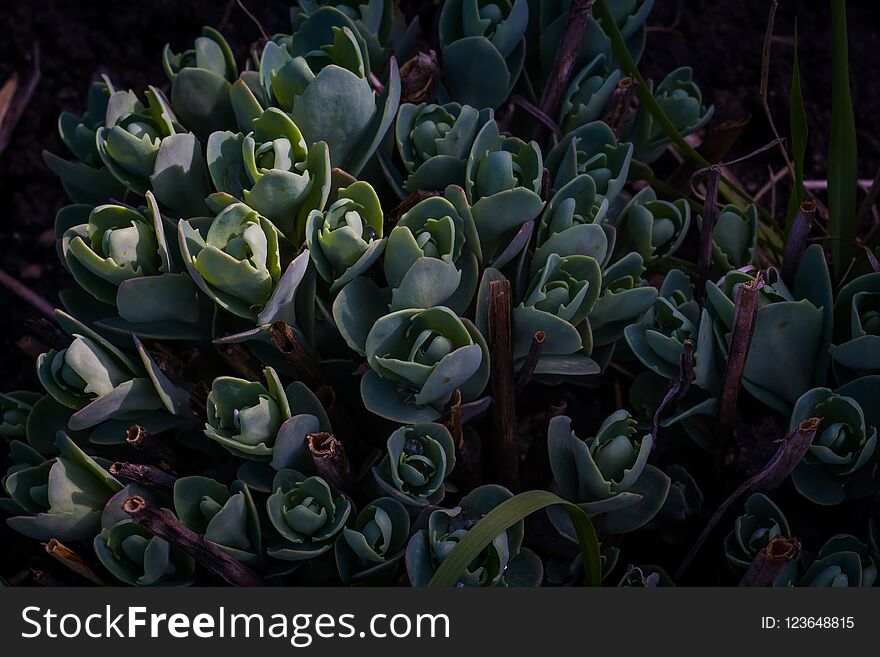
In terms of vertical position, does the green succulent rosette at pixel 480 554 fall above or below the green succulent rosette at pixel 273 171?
below

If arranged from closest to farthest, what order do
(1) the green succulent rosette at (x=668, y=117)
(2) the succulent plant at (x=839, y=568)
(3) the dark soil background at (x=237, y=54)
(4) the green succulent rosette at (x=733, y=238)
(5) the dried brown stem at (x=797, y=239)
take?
(2) the succulent plant at (x=839, y=568) < (5) the dried brown stem at (x=797, y=239) < (4) the green succulent rosette at (x=733, y=238) < (1) the green succulent rosette at (x=668, y=117) < (3) the dark soil background at (x=237, y=54)

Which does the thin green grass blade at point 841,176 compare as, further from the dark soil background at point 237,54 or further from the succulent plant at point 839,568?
the dark soil background at point 237,54

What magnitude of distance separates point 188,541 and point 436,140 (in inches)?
21.7

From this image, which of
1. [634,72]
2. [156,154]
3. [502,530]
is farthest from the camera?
[634,72]

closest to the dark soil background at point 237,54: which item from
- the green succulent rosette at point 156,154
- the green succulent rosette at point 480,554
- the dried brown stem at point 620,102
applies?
the dried brown stem at point 620,102

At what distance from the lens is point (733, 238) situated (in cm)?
121

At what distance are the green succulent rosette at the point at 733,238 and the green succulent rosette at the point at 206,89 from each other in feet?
2.19

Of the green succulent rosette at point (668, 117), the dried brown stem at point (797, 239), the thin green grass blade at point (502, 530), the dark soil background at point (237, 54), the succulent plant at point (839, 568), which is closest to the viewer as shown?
the thin green grass blade at point (502, 530)

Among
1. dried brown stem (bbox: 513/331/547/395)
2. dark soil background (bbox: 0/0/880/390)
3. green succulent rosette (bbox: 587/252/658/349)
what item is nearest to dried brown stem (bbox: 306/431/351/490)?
dried brown stem (bbox: 513/331/547/395)

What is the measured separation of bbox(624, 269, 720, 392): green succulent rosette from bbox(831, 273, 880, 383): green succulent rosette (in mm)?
141

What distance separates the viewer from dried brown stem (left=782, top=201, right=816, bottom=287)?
1101 mm

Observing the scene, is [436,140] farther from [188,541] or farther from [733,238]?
[188,541]

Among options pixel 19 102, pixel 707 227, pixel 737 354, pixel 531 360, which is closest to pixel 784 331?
pixel 737 354

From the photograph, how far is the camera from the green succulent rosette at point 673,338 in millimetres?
1053
